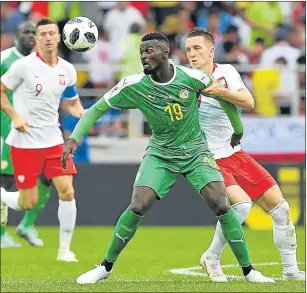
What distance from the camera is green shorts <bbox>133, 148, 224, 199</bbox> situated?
31.7ft

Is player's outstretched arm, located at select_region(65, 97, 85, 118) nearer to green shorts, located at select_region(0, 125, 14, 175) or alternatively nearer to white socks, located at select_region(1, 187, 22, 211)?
white socks, located at select_region(1, 187, 22, 211)

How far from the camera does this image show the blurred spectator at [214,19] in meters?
20.9

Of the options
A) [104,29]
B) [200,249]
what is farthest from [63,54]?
[200,249]

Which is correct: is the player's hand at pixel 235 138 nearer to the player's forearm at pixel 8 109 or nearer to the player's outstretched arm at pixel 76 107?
the player's outstretched arm at pixel 76 107

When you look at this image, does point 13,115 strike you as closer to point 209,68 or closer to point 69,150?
point 209,68

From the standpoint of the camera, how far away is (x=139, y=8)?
21562 mm

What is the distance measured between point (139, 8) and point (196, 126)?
1201cm

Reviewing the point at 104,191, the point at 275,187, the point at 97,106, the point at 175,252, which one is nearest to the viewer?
the point at 97,106

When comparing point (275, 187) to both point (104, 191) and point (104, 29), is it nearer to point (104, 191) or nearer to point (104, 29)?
point (104, 191)

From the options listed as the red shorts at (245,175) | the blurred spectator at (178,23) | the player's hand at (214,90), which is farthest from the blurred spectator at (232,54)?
the player's hand at (214,90)

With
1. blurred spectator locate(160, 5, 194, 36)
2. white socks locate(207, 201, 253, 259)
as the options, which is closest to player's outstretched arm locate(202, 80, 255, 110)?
white socks locate(207, 201, 253, 259)

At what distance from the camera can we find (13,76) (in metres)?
13.1

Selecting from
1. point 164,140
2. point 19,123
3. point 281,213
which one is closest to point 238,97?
point 164,140

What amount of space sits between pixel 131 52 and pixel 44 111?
264 inches
